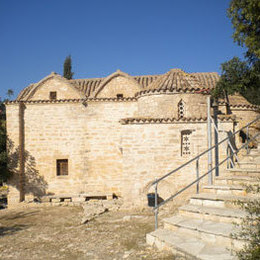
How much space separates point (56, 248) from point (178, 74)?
1093cm

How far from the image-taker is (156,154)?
12.2m

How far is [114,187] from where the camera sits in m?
15.4

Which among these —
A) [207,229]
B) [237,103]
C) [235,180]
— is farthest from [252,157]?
[237,103]

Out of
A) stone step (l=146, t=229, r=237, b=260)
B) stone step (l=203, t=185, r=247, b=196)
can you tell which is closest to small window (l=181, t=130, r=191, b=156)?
stone step (l=203, t=185, r=247, b=196)

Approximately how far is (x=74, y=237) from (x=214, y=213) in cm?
436

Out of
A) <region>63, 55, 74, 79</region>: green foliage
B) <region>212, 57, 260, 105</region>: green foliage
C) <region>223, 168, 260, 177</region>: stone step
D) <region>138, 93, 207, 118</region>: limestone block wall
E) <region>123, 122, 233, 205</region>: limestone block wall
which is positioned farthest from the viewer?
<region>63, 55, 74, 79</region>: green foliage

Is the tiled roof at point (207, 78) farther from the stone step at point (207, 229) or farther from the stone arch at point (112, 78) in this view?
the stone step at point (207, 229)

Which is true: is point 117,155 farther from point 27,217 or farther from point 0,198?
point 0,198

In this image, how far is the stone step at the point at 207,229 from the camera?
4594mm

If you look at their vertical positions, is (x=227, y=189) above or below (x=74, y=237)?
above

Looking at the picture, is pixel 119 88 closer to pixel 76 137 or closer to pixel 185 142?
pixel 76 137

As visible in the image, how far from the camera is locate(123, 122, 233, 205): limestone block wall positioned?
12.1 meters

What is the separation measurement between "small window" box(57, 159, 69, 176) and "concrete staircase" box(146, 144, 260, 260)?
10.9 metres

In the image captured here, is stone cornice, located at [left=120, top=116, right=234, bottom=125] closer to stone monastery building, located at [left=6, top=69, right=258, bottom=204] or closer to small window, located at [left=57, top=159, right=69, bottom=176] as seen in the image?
stone monastery building, located at [left=6, top=69, right=258, bottom=204]
